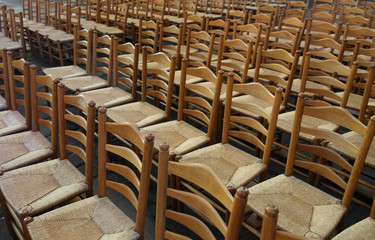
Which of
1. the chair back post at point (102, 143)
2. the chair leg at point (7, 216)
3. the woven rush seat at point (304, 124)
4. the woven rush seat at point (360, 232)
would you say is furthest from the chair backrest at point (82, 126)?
the woven rush seat at point (304, 124)

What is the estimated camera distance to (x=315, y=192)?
1.90 meters

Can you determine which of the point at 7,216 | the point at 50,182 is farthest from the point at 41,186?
the point at 7,216

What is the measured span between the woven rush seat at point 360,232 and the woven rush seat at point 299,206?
6 cm

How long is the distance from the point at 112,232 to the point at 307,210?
1.01 metres

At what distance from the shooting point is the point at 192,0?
756 cm

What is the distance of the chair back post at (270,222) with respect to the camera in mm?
881

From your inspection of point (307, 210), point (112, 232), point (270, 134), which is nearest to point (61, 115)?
point (112, 232)

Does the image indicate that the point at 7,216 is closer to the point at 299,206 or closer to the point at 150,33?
the point at 299,206

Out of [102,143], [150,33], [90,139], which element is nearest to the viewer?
[102,143]

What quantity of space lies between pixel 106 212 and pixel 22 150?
93 cm

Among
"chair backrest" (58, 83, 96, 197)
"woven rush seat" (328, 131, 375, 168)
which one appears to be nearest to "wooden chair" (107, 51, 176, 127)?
"chair backrest" (58, 83, 96, 197)

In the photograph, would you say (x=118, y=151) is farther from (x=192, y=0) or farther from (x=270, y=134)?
(x=192, y=0)

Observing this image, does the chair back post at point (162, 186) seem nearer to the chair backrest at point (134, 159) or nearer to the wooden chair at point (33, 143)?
the chair backrest at point (134, 159)

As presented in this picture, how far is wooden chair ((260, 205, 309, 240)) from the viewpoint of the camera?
880 millimetres
